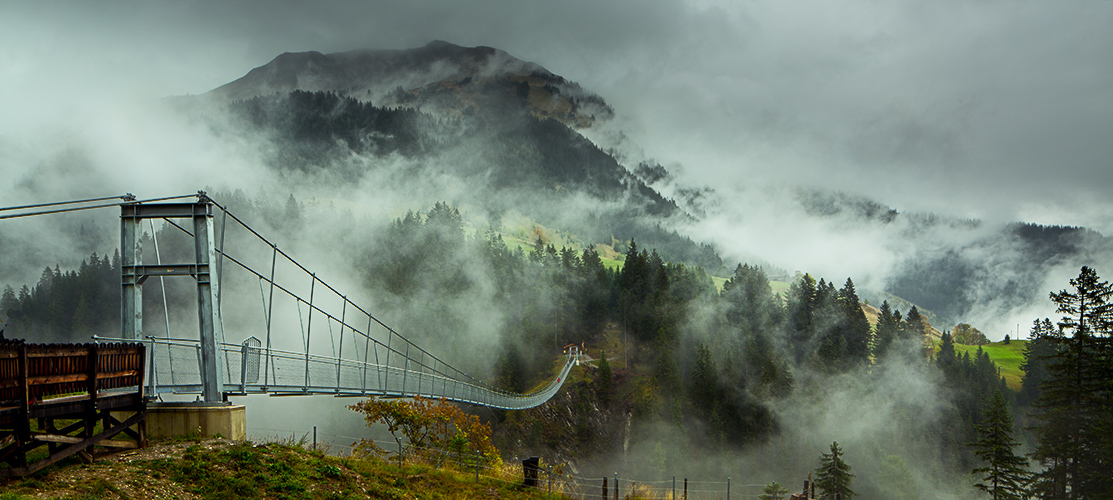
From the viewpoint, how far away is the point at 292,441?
1493 cm

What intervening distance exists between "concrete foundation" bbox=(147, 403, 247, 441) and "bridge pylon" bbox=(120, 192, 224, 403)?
1.47 feet

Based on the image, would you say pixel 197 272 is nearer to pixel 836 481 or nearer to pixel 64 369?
pixel 64 369

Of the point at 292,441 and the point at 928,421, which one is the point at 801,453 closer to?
the point at 928,421

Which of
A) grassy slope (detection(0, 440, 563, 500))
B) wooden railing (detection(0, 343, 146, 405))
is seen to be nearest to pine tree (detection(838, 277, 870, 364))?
grassy slope (detection(0, 440, 563, 500))

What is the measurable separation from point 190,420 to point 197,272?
306cm

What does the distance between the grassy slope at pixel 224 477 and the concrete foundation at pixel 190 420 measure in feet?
1.85

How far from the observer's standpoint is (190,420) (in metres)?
12.5

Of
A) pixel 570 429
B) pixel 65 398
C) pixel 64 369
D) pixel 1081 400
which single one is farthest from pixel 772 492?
pixel 570 429

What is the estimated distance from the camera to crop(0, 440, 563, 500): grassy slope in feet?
29.6

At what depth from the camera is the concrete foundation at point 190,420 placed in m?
12.3

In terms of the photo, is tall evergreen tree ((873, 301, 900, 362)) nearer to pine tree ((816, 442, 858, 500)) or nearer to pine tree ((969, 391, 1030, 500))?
pine tree ((969, 391, 1030, 500))

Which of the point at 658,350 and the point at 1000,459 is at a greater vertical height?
the point at 658,350

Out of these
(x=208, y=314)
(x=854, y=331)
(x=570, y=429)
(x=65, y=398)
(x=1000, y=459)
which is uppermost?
(x=208, y=314)

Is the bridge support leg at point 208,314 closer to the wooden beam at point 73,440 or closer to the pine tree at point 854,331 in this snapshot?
the wooden beam at point 73,440
